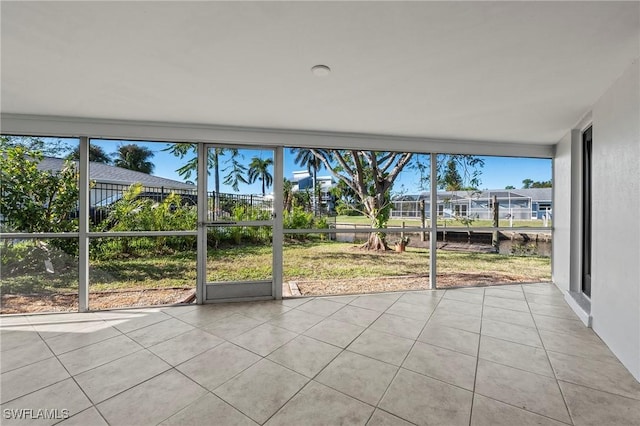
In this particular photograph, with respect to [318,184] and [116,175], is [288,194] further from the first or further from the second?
[116,175]

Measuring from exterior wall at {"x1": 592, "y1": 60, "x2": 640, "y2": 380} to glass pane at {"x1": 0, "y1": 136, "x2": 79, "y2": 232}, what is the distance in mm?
5573

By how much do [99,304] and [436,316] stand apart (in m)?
4.40

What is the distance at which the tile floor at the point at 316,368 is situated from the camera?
5.40 ft

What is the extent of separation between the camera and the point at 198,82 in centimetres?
229

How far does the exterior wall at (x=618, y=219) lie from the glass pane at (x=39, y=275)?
5700 mm

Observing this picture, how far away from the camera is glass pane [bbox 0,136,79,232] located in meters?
3.32

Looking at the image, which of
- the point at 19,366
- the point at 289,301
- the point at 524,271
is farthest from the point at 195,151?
the point at 524,271

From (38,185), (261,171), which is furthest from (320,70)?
(38,185)

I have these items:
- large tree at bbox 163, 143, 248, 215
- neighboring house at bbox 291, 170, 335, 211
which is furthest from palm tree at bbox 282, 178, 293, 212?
large tree at bbox 163, 143, 248, 215

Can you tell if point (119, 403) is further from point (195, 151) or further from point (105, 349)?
point (195, 151)

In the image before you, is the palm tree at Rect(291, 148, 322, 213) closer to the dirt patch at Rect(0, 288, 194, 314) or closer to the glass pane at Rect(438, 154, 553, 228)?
the glass pane at Rect(438, 154, 553, 228)

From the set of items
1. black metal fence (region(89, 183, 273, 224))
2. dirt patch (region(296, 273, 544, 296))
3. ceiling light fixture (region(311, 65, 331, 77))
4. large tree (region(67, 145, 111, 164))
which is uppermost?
ceiling light fixture (region(311, 65, 331, 77))

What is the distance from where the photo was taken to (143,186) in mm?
3979

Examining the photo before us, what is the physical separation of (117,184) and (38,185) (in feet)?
2.70
